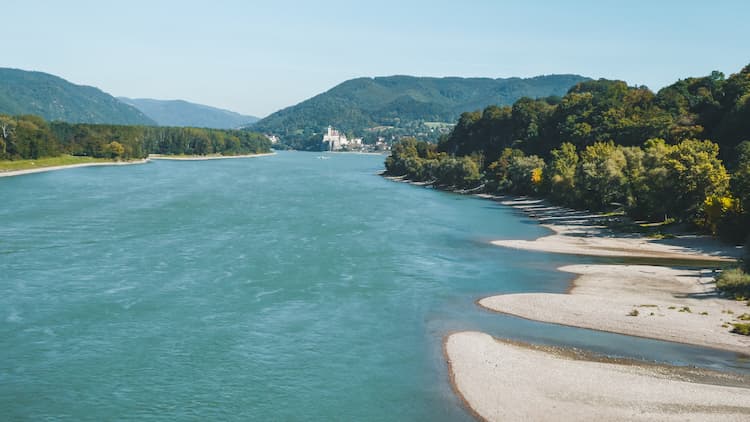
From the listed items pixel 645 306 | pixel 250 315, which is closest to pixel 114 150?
pixel 250 315

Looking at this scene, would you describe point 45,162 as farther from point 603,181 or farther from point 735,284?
point 735,284

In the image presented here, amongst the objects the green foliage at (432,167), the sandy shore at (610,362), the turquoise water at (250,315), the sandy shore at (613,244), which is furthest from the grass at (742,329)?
the green foliage at (432,167)

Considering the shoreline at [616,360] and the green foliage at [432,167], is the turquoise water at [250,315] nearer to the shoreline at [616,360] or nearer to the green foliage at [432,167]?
the shoreline at [616,360]

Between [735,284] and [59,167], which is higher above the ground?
[735,284]

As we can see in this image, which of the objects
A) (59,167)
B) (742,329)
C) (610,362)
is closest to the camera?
(610,362)

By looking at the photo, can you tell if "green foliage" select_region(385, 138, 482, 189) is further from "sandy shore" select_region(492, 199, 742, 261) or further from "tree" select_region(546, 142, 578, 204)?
"sandy shore" select_region(492, 199, 742, 261)

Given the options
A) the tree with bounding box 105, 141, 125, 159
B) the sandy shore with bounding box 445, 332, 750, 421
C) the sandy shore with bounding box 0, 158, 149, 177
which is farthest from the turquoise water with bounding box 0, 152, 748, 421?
the tree with bounding box 105, 141, 125, 159
